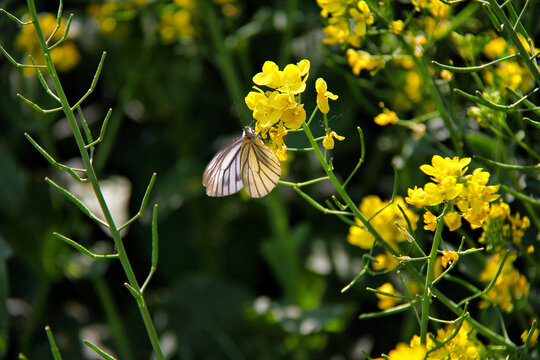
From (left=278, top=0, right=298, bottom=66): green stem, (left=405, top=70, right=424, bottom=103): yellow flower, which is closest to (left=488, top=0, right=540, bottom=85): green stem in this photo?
(left=405, top=70, right=424, bottom=103): yellow flower

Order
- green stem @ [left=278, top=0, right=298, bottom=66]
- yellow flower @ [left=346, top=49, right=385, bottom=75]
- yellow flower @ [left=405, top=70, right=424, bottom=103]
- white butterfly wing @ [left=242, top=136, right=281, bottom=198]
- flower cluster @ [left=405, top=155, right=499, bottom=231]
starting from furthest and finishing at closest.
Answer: green stem @ [left=278, top=0, right=298, bottom=66] → yellow flower @ [left=405, top=70, right=424, bottom=103] → yellow flower @ [left=346, top=49, right=385, bottom=75] → white butterfly wing @ [left=242, top=136, right=281, bottom=198] → flower cluster @ [left=405, top=155, right=499, bottom=231]

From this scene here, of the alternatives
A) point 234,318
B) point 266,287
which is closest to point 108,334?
point 234,318

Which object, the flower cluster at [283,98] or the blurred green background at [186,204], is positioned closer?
the flower cluster at [283,98]

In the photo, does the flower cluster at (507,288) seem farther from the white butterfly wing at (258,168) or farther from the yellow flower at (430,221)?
the white butterfly wing at (258,168)

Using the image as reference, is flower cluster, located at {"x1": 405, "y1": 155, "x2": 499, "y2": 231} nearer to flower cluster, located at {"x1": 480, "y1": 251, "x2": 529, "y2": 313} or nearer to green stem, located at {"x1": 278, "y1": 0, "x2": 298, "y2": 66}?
flower cluster, located at {"x1": 480, "y1": 251, "x2": 529, "y2": 313}

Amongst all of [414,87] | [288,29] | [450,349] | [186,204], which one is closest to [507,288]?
[450,349]

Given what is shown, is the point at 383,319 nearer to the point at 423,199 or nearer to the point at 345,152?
the point at 345,152

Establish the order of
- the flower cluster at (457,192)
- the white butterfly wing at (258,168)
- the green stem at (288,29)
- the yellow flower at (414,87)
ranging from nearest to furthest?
the flower cluster at (457,192), the white butterfly wing at (258,168), the yellow flower at (414,87), the green stem at (288,29)

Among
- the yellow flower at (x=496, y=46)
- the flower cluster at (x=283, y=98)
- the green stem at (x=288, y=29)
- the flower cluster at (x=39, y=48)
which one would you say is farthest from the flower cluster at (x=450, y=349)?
the flower cluster at (x=39, y=48)

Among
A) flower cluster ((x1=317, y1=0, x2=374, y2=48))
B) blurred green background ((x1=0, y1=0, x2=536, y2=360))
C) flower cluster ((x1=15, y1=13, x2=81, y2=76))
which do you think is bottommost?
blurred green background ((x1=0, y1=0, x2=536, y2=360))

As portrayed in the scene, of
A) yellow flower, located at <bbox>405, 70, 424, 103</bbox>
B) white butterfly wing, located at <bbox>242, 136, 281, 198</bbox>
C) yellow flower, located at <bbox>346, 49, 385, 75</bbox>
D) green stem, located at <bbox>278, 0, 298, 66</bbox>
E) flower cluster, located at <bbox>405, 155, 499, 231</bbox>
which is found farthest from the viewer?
green stem, located at <bbox>278, 0, 298, 66</bbox>
